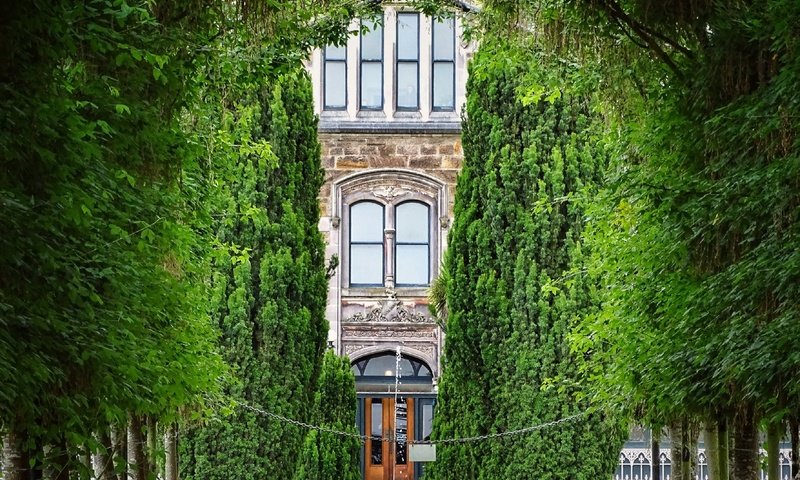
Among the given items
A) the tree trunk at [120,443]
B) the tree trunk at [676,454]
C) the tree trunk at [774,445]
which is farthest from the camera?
the tree trunk at [676,454]

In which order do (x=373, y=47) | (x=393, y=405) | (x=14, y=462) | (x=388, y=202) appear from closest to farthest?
(x=14, y=462) < (x=388, y=202) < (x=393, y=405) < (x=373, y=47)

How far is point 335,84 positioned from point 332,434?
494 inches

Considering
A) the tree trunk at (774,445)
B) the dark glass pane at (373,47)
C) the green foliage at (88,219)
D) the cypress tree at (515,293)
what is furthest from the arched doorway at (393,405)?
the tree trunk at (774,445)

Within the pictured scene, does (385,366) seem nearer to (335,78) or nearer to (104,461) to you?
(335,78)

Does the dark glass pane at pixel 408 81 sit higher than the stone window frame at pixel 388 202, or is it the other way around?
the dark glass pane at pixel 408 81

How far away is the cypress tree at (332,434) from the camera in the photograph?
24141mm

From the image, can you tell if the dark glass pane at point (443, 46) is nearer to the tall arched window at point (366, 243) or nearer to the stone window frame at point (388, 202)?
the stone window frame at point (388, 202)

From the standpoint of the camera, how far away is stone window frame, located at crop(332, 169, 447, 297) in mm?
34344

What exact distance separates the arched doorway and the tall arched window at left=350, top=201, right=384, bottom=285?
5.93 ft

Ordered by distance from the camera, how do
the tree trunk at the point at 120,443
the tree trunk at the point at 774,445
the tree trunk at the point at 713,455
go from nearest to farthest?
the tree trunk at the point at 774,445, the tree trunk at the point at 120,443, the tree trunk at the point at 713,455

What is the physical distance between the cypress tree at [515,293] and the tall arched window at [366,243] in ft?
32.3

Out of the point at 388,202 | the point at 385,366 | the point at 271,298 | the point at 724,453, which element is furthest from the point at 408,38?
the point at 724,453

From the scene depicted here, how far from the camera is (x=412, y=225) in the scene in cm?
3481

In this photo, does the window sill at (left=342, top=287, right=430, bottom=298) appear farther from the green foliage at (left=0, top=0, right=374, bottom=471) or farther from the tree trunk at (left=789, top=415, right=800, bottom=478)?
the tree trunk at (left=789, top=415, right=800, bottom=478)
